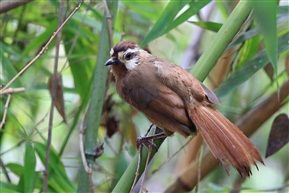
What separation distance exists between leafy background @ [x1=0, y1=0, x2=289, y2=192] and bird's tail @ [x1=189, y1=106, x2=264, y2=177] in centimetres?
20

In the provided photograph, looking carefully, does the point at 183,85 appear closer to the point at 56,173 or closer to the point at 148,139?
the point at 148,139

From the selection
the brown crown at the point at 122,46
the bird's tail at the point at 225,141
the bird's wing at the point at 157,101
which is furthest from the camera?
the brown crown at the point at 122,46

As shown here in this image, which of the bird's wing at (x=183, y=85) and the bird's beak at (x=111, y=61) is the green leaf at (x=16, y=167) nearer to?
the bird's beak at (x=111, y=61)

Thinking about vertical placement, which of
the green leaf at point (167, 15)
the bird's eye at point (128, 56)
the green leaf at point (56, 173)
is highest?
the green leaf at point (167, 15)

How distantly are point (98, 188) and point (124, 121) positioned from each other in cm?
33

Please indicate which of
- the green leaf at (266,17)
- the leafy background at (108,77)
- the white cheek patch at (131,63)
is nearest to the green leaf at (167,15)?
the leafy background at (108,77)

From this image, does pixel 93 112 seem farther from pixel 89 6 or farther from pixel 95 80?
pixel 89 6

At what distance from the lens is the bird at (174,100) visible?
186 centimetres

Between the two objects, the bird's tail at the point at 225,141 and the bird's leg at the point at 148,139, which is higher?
the bird's tail at the point at 225,141

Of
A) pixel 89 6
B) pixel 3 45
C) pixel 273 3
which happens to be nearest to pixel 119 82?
pixel 89 6

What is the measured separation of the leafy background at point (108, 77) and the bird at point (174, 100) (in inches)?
3.6

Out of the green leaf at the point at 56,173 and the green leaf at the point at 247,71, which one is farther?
the green leaf at the point at 56,173

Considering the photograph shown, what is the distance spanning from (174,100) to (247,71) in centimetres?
31

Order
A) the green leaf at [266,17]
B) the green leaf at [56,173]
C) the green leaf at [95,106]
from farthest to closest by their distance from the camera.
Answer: the green leaf at [56,173] → the green leaf at [95,106] → the green leaf at [266,17]
